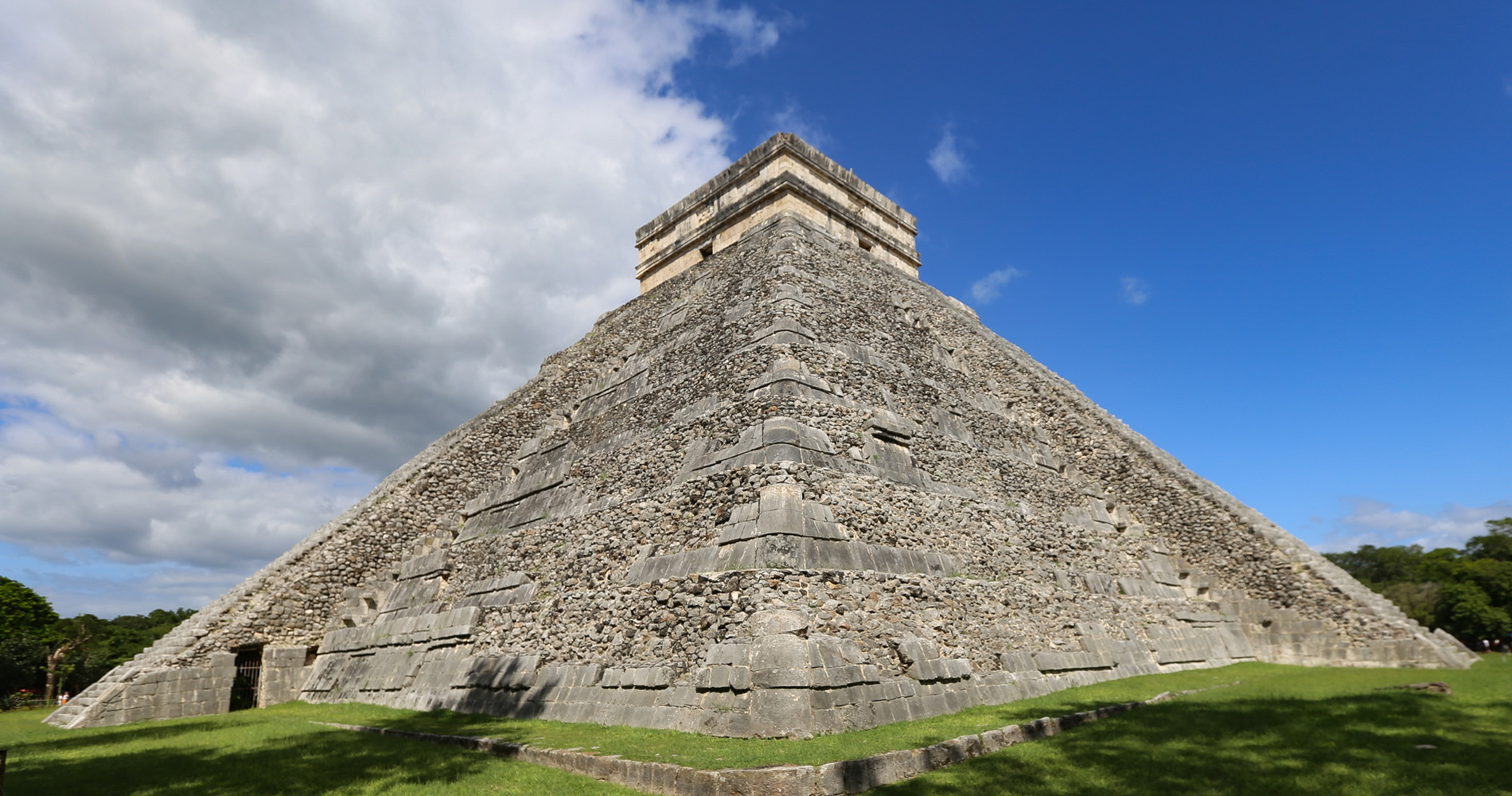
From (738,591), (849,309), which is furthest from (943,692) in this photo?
(849,309)

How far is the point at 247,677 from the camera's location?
44.9ft

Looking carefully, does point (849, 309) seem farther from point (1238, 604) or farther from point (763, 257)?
point (1238, 604)

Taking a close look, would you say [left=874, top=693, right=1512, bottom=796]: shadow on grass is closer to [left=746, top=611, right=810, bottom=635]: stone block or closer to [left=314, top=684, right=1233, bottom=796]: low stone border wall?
[left=314, top=684, right=1233, bottom=796]: low stone border wall

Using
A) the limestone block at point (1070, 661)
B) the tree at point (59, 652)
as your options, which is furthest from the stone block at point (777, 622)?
the tree at point (59, 652)

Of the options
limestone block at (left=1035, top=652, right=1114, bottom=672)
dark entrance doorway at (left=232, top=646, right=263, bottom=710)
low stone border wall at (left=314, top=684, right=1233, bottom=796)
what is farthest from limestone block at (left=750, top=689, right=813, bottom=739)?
dark entrance doorway at (left=232, top=646, right=263, bottom=710)

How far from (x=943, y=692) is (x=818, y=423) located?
372 centimetres

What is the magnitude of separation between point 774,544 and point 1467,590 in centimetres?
2915

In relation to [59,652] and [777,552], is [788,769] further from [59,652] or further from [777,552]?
[59,652]

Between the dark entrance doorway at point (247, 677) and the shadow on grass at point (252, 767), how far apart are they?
410cm

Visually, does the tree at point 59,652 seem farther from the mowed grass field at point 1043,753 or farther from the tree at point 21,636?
the mowed grass field at point 1043,753

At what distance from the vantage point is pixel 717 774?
5.30 metres

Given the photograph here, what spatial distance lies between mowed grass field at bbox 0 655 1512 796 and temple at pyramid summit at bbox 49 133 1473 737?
2.33ft

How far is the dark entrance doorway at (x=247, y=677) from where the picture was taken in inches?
529

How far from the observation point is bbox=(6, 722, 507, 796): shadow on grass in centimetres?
643
